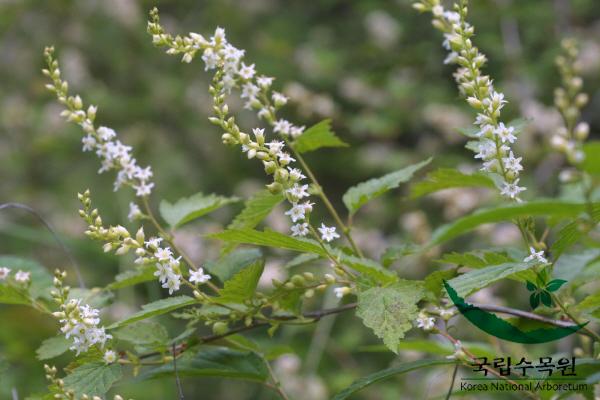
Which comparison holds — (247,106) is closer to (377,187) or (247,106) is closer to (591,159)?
(377,187)

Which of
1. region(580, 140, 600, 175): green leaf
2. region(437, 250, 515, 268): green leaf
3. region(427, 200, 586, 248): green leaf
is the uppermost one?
region(437, 250, 515, 268): green leaf

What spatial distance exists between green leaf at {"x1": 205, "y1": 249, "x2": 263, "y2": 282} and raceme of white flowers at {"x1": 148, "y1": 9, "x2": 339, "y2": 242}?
0.17m

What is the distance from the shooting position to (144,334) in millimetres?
1371

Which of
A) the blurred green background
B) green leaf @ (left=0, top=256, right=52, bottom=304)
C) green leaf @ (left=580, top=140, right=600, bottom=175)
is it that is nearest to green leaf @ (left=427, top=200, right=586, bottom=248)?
green leaf @ (left=580, top=140, right=600, bottom=175)

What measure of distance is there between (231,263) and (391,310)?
0.44 meters

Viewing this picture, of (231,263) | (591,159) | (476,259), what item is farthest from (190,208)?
(591,159)

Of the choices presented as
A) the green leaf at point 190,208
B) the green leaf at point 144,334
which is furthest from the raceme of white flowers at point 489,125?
the green leaf at point 144,334

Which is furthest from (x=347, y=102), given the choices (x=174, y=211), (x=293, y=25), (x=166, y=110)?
(x=174, y=211)

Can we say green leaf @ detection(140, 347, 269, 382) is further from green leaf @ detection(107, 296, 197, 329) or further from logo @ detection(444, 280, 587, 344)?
logo @ detection(444, 280, 587, 344)

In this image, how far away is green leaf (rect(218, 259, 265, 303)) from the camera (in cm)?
123

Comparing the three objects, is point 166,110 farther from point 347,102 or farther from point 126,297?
point 126,297

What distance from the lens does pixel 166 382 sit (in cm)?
Result: 356

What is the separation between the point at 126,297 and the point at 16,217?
2.00 m

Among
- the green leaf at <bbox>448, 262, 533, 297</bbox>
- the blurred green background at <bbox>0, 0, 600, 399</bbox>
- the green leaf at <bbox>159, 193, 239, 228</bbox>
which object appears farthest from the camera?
the blurred green background at <bbox>0, 0, 600, 399</bbox>
